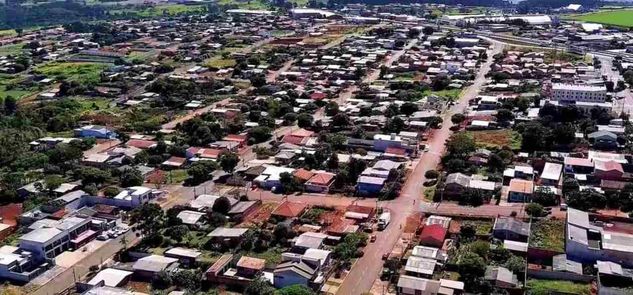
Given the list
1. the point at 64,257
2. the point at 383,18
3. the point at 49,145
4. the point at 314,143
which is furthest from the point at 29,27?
the point at 64,257

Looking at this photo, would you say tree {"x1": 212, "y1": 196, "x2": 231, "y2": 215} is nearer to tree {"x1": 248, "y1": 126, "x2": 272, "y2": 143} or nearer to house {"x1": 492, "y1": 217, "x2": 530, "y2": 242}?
tree {"x1": 248, "y1": 126, "x2": 272, "y2": 143}

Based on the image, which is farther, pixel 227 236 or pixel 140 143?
pixel 140 143

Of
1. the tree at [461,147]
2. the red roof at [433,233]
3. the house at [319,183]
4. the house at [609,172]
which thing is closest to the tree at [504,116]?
the tree at [461,147]

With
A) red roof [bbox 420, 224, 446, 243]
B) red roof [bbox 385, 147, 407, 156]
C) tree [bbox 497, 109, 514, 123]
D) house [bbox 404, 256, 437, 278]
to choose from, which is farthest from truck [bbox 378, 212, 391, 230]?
tree [bbox 497, 109, 514, 123]

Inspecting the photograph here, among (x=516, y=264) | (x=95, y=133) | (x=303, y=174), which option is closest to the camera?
(x=516, y=264)

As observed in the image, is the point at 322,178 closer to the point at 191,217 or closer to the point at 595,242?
the point at 191,217

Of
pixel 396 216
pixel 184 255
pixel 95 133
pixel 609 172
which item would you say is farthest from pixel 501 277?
pixel 95 133

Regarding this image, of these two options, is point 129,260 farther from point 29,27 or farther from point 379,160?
point 29,27
